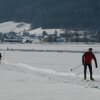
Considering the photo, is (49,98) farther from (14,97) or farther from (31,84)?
(31,84)

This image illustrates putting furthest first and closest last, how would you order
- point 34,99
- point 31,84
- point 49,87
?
point 31,84 → point 49,87 → point 34,99

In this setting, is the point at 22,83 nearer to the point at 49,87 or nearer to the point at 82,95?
the point at 49,87

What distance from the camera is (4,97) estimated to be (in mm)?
10867

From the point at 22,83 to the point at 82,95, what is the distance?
3.68 meters

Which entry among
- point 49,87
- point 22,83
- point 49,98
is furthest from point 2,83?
point 49,98

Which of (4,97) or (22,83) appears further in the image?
(22,83)

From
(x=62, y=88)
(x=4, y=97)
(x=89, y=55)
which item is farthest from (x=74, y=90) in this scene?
(x=89, y=55)

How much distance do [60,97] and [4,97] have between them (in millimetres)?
1484

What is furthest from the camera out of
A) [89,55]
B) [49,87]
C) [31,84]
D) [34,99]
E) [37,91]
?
[89,55]

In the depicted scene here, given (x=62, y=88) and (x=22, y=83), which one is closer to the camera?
(x=62, y=88)

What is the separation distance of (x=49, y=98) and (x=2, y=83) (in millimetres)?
4049

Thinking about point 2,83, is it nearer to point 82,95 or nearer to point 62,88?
point 62,88

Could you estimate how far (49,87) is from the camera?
43.5 ft

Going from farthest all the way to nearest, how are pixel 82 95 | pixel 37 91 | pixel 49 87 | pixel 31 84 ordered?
pixel 31 84
pixel 49 87
pixel 37 91
pixel 82 95
